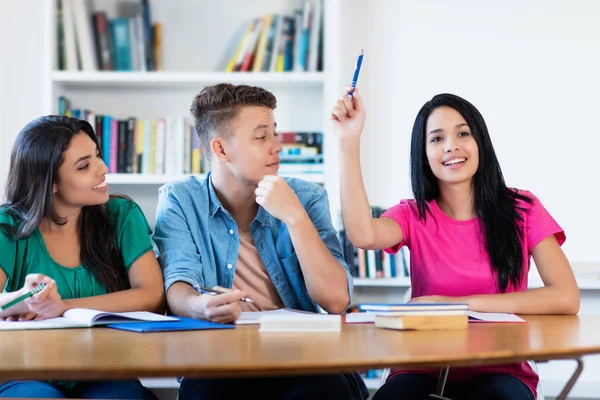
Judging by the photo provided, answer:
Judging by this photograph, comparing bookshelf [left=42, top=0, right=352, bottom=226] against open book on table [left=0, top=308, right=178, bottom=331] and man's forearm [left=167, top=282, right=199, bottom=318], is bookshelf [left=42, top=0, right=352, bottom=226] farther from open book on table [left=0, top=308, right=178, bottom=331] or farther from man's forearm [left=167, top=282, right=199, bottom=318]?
open book on table [left=0, top=308, right=178, bottom=331]

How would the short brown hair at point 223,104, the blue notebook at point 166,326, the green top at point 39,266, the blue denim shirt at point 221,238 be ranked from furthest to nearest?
the short brown hair at point 223,104 < the blue denim shirt at point 221,238 < the green top at point 39,266 < the blue notebook at point 166,326

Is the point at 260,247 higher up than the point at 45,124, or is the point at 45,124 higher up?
the point at 45,124

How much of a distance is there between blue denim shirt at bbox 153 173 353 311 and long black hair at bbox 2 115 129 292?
4.8 inches

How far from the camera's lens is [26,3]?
11.2ft

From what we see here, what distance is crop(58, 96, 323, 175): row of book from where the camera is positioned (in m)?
3.25

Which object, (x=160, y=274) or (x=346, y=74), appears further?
(x=346, y=74)

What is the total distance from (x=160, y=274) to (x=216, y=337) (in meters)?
0.67

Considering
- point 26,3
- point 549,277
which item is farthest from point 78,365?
point 26,3

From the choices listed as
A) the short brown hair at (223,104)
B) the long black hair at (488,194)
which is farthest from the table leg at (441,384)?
the short brown hair at (223,104)

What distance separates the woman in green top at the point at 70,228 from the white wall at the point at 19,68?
1.57 m

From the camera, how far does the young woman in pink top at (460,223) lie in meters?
1.81

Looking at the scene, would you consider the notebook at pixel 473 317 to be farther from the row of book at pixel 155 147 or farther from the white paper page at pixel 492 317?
the row of book at pixel 155 147

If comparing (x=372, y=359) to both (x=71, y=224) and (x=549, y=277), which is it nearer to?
(x=549, y=277)

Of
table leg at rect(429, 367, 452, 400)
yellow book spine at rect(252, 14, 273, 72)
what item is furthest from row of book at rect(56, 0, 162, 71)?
table leg at rect(429, 367, 452, 400)
